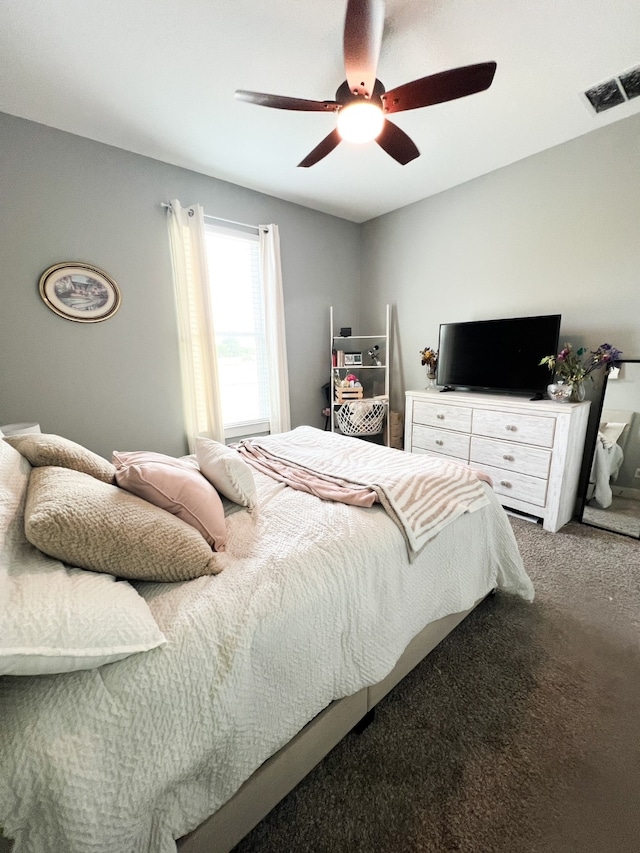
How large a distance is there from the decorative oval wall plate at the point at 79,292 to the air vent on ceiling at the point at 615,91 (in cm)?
329

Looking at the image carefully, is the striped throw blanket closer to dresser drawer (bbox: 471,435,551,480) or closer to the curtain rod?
dresser drawer (bbox: 471,435,551,480)

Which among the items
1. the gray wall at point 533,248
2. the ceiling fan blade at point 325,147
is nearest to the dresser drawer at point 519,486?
the gray wall at point 533,248

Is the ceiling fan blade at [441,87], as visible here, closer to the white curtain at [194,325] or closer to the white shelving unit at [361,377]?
the white curtain at [194,325]

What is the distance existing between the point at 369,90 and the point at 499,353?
2.02 meters

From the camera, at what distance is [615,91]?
6.45ft

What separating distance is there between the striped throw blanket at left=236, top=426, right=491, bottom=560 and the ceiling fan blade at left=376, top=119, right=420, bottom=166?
66.8 inches

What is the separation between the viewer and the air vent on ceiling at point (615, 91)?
6.13 feet

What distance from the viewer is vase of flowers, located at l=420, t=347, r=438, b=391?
133 inches

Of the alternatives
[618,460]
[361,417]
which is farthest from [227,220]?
[618,460]

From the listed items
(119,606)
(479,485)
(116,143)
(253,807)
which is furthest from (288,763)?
(116,143)

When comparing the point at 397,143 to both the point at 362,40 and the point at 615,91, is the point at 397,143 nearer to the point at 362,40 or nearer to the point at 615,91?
the point at 362,40

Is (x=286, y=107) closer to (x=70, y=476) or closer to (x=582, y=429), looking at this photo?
(x=70, y=476)

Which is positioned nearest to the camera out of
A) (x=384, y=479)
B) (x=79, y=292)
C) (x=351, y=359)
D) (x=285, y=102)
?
(x=384, y=479)

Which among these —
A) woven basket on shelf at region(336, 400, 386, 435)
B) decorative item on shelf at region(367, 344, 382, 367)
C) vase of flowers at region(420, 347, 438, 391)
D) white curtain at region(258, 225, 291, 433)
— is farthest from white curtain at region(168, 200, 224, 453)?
vase of flowers at region(420, 347, 438, 391)
